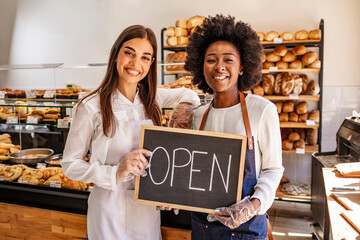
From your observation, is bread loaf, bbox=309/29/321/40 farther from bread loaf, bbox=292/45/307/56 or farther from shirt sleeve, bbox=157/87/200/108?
shirt sleeve, bbox=157/87/200/108

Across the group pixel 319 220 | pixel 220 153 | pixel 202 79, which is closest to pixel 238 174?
pixel 220 153

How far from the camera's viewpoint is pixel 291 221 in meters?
3.67

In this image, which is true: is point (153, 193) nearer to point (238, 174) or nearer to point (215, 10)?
point (238, 174)

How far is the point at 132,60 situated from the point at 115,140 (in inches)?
15.0

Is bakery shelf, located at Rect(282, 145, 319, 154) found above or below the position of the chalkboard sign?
below

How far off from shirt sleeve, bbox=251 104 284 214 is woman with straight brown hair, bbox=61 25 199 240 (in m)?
0.41

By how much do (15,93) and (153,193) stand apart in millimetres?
2084

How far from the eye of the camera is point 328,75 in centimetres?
424

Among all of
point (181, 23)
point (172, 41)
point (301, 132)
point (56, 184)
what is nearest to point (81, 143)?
point (56, 184)

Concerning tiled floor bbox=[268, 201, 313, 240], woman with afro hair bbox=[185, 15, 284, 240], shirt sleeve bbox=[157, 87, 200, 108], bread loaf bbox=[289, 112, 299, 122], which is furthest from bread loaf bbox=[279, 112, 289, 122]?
woman with afro hair bbox=[185, 15, 284, 240]

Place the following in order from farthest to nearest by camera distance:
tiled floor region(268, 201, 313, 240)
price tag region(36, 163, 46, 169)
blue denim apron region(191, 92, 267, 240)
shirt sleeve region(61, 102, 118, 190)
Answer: tiled floor region(268, 201, 313, 240) → price tag region(36, 163, 46, 169) → shirt sleeve region(61, 102, 118, 190) → blue denim apron region(191, 92, 267, 240)

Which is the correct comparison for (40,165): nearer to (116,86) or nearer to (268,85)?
(116,86)

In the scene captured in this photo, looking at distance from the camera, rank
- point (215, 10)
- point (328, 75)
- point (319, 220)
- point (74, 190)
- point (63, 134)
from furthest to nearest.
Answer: point (215, 10)
point (328, 75)
point (319, 220)
point (63, 134)
point (74, 190)

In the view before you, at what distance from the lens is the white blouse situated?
1206 millimetres
